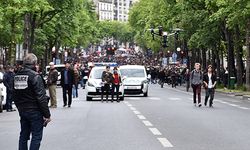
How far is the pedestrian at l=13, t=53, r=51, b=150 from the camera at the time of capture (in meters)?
9.60

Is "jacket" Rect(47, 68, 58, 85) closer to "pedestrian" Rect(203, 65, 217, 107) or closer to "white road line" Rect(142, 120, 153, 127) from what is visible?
"pedestrian" Rect(203, 65, 217, 107)

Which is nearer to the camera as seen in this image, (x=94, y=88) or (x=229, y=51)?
(x=94, y=88)

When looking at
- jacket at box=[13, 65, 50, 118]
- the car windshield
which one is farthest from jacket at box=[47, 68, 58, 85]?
jacket at box=[13, 65, 50, 118]

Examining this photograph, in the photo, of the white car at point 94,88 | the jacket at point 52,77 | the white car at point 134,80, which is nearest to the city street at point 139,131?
the jacket at point 52,77

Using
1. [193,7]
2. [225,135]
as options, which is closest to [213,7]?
[193,7]

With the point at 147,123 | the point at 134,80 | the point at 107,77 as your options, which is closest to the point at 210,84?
the point at 107,77

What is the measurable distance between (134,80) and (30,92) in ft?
91.1

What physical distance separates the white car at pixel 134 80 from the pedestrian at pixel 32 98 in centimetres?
2703

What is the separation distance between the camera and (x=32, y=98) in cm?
966

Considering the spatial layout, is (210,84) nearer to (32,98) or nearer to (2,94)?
→ (2,94)

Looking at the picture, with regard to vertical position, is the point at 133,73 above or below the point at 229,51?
below

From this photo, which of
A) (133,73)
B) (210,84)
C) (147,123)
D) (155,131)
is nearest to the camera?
(155,131)

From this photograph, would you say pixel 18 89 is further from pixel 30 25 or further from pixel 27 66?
pixel 30 25

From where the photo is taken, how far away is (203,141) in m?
13.8
